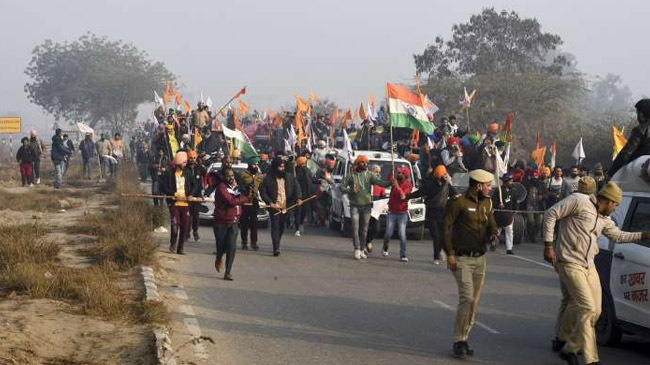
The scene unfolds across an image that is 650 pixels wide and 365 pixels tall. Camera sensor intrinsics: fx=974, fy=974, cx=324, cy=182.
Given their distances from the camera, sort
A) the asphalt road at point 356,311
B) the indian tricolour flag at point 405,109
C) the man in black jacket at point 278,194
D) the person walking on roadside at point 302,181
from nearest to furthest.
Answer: the asphalt road at point 356,311 → the man in black jacket at point 278,194 → the indian tricolour flag at point 405,109 → the person walking on roadside at point 302,181

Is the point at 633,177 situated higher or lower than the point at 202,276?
higher

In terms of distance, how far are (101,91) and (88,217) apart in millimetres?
73297

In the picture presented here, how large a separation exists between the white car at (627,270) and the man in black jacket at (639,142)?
90 cm

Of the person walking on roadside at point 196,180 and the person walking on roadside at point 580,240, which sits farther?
the person walking on roadside at point 196,180

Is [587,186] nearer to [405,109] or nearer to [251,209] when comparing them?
[251,209]

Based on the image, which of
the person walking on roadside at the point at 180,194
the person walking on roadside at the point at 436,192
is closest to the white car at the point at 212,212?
the person walking on roadside at the point at 180,194

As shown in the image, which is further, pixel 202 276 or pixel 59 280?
pixel 202 276

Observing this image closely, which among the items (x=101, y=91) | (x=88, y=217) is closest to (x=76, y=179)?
(x=88, y=217)

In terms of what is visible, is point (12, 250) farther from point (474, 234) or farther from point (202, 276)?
point (474, 234)

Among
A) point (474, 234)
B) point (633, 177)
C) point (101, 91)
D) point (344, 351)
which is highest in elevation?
point (101, 91)

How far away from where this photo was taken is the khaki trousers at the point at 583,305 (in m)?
8.17

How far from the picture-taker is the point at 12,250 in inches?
536

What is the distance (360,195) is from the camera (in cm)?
1722

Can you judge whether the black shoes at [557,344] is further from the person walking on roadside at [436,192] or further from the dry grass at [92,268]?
the person walking on roadside at [436,192]
